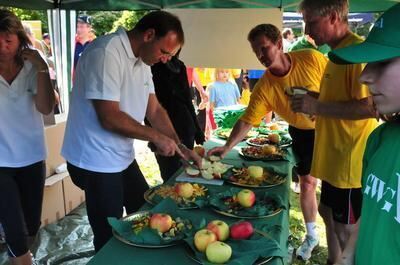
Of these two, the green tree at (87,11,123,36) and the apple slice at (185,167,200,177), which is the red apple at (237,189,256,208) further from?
the green tree at (87,11,123,36)

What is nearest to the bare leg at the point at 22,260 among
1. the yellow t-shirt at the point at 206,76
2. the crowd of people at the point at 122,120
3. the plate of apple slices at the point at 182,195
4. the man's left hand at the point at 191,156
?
the crowd of people at the point at 122,120

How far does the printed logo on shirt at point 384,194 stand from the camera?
93cm

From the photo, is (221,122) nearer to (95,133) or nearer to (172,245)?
(95,133)

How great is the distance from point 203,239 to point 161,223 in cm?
Result: 18

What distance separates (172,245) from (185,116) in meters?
1.86

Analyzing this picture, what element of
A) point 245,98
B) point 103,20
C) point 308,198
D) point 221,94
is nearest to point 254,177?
point 308,198

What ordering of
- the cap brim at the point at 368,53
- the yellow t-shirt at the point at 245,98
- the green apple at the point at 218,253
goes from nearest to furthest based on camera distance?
the cap brim at the point at 368,53
the green apple at the point at 218,253
the yellow t-shirt at the point at 245,98

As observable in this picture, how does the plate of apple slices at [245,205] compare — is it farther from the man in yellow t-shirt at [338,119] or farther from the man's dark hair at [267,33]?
the man's dark hair at [267,33]

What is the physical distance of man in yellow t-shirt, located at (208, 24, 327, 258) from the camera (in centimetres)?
252

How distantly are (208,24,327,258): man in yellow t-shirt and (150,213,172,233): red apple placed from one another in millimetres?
1186

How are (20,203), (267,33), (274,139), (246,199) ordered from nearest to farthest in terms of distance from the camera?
(246,199) < (20,203) < (267,33) < (274,139)

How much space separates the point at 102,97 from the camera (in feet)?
5.65

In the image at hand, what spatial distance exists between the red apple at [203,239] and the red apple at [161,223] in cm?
13

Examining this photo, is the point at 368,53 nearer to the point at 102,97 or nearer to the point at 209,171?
the point at 102,97
